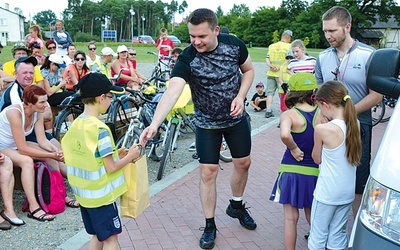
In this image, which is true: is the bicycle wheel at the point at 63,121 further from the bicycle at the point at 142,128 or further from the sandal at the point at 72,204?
the sandal at the point at 72,204

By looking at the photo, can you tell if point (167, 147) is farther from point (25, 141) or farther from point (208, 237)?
point (208, 237)

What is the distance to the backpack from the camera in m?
5.00

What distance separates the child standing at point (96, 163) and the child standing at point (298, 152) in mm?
1279

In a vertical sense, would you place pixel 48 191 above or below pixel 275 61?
below

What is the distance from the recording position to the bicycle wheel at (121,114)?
6.81 metres

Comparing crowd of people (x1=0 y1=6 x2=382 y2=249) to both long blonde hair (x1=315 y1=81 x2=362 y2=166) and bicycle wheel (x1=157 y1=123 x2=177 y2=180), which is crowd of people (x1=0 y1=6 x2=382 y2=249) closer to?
long blonde hair (x1=315 y1=81 x2=362 y2=166)

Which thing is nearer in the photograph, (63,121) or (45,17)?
(63,121)

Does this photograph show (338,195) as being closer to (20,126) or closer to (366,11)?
(20,126)

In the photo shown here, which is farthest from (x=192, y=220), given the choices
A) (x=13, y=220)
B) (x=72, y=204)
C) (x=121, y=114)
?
(x=121, y=114)

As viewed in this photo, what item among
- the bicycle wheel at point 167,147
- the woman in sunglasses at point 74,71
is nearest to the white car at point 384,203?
the bicycle wheel at point 167,147

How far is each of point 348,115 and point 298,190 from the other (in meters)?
0.82

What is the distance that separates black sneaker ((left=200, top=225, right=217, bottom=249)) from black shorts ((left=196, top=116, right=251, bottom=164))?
65cm

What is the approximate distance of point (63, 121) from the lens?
6.78 meters

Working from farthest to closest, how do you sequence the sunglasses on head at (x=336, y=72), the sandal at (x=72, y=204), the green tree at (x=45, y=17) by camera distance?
1. the green tree at (x=45, y=17)
2. the sandal at (x=72, y=204)
3. the sunglasses on head at (x=336, y=72)
